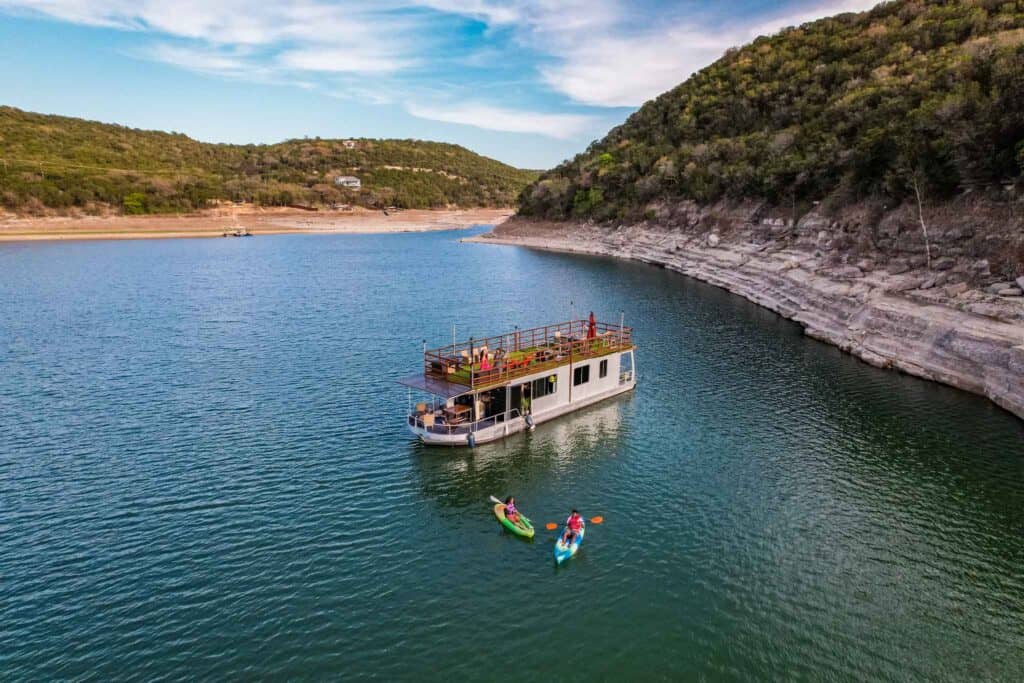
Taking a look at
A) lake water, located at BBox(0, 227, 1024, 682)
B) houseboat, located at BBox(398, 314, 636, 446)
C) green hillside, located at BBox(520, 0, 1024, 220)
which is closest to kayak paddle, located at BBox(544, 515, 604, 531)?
lake water, located at BBox(0, 227, 1024, 682)

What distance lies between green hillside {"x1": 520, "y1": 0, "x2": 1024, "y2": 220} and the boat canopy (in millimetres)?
53638

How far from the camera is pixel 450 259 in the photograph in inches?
5463

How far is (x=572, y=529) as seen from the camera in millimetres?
26156

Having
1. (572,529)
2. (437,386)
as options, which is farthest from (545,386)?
(572,529)

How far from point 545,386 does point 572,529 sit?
633 inches

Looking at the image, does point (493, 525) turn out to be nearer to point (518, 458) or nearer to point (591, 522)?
point (591, 522)

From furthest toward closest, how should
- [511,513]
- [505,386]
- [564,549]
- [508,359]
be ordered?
[508,359]
[505,386]
[511,513]
[564,549]

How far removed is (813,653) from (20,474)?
4025 centimetres

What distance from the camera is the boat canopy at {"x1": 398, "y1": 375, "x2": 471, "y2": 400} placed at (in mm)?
36219

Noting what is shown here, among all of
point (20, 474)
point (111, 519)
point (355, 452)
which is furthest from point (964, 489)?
point (20, 474)

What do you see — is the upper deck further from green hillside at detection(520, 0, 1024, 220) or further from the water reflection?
green hillside at detection(520, 0, 1024, 220)

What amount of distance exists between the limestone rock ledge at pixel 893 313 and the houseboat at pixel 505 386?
→ 25.4 meters

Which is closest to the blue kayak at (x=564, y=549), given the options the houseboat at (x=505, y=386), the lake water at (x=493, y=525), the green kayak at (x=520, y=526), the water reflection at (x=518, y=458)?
the lake water at (x=493, y=525)

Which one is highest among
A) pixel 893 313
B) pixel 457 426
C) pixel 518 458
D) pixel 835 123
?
pixel 835 123
